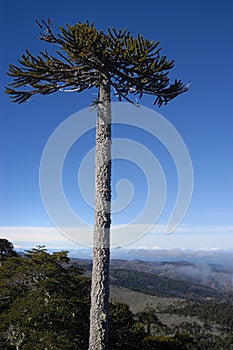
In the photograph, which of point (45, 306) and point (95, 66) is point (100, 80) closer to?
point (95, 66)

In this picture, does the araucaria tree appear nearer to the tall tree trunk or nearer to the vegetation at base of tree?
the tall tree trunk

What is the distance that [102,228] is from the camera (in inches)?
321

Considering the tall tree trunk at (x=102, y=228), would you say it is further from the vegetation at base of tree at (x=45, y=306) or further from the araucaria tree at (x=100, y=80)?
the vegetation at base of tree at (x=45, y=306)

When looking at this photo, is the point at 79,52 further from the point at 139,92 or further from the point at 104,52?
the point at 139,92

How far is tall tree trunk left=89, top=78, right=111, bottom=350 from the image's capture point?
779cm

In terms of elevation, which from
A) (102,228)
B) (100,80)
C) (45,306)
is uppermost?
(100,80)

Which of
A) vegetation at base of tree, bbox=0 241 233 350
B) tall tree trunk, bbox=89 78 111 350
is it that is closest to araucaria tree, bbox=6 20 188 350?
tall tree trunk, bbox=89 78 111 350

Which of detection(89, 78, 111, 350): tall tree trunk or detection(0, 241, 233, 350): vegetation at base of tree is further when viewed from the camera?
detection(0, 241, 233, 350): vegetation at base of tree

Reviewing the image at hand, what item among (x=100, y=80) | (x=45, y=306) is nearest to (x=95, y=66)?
(x=100, y=80)

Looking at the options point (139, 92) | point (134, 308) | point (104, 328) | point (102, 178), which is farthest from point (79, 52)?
point (134, 308)

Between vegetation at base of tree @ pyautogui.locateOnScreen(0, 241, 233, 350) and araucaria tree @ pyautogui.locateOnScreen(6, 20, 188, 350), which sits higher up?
araucaria tree @ pyautogui.locateOnScreen(6, 20, 188, 350)

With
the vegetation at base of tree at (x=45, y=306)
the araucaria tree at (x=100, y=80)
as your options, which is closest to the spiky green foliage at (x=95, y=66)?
the araucaria tree at (x=100, y=80)

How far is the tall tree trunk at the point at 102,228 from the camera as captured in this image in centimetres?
779

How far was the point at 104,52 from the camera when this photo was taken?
7875 mm
